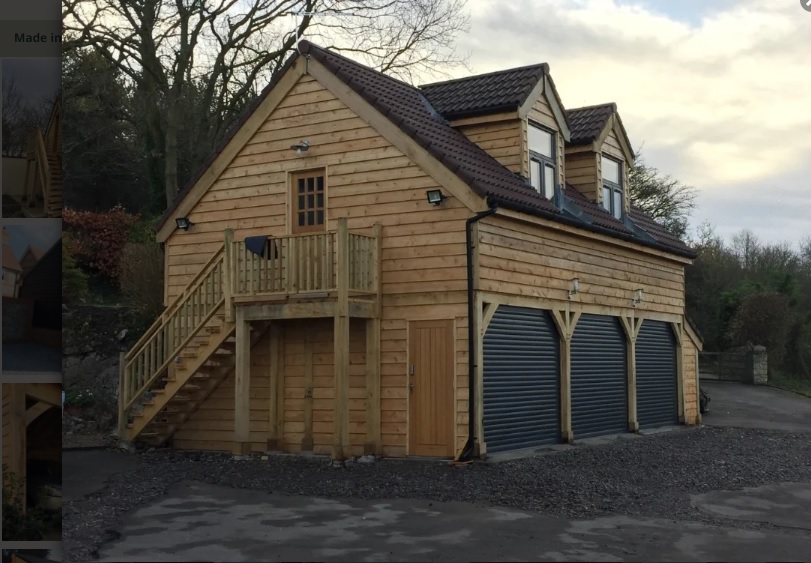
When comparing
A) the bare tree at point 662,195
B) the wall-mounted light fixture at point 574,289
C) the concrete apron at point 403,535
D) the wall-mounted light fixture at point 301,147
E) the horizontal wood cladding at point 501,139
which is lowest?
the concrete apron at point 403,535

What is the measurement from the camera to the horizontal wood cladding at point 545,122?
15.1 metres

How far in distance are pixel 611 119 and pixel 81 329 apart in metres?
11.1

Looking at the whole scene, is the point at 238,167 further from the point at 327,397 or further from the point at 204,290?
the point at 327,397

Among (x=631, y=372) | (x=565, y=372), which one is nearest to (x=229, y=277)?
(x=565, y=372)

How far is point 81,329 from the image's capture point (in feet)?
59.8

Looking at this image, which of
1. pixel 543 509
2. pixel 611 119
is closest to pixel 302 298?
pixel 543 509

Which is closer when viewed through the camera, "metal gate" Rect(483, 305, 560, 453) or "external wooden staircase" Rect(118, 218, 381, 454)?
"external wooden staircase" Rect(118, 218, 381, 454)

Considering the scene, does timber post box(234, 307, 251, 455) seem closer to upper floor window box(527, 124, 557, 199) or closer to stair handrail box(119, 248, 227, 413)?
stair handrail box(119, 248, 227, 413)

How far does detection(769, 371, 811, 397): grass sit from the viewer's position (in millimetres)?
28498

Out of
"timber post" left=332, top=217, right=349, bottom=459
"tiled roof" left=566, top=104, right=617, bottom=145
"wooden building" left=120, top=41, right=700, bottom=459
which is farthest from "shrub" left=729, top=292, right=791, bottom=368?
"timber post" left=332, top=217, right=349, bottom=459

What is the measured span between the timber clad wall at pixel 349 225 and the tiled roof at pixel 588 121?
18.2 ft

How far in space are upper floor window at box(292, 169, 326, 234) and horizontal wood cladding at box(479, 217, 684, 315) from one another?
2780 millimetres

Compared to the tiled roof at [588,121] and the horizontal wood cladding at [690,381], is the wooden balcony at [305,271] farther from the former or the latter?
the horizontal wood cladding at [690,381]

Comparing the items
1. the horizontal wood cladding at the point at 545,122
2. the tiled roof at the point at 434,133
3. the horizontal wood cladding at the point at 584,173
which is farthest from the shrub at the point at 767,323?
the tiled roof at the point at 434,133
